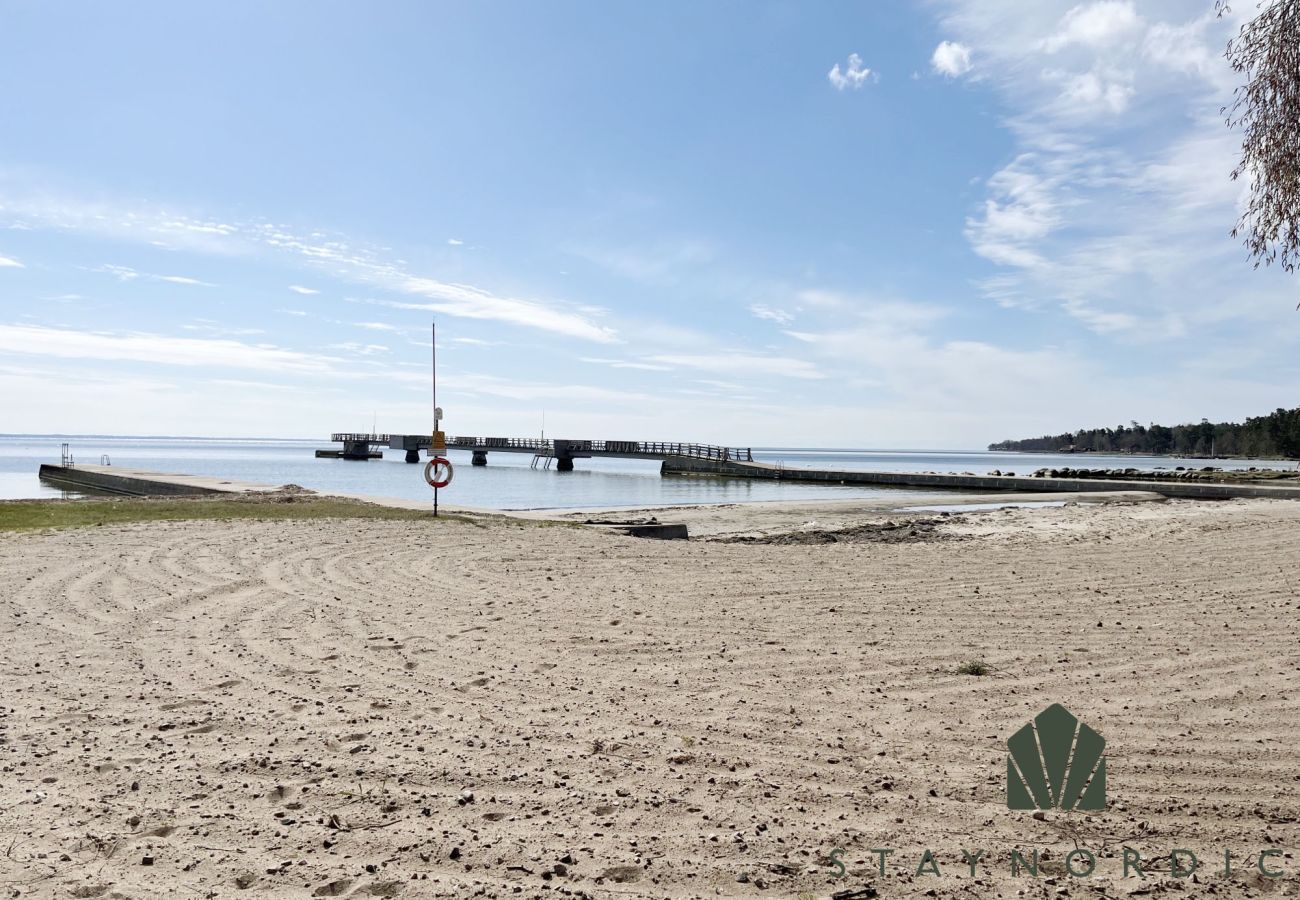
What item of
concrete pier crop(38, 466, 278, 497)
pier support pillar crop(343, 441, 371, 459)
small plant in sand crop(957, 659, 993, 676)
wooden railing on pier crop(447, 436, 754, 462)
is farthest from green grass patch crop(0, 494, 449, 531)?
pier support pillar crop(343, 441, 371, 459)

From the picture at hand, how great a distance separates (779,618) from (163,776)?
490 cm

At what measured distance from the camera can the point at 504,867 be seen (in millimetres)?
3113

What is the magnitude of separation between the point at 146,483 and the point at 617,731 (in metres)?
36.7

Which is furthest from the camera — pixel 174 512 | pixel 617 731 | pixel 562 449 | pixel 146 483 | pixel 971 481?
pixel 562 449

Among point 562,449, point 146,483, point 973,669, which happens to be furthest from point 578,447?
point 973,669

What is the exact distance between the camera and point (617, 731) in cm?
453

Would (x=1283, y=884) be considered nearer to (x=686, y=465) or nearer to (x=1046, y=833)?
(x=1046, y=833)

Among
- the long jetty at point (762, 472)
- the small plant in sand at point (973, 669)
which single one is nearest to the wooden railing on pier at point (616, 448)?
the long jetty at point (762, 472)

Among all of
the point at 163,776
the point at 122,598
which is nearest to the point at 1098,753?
the point at 163,776

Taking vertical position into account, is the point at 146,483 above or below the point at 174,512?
below

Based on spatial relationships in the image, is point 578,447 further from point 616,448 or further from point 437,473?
point 437,473

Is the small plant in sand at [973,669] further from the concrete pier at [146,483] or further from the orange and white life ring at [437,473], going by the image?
the concrete pier at [146,483]

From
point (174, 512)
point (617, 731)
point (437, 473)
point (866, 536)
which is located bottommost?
point (866, 536)

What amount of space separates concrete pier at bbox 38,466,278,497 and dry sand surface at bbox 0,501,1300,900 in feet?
71.5
